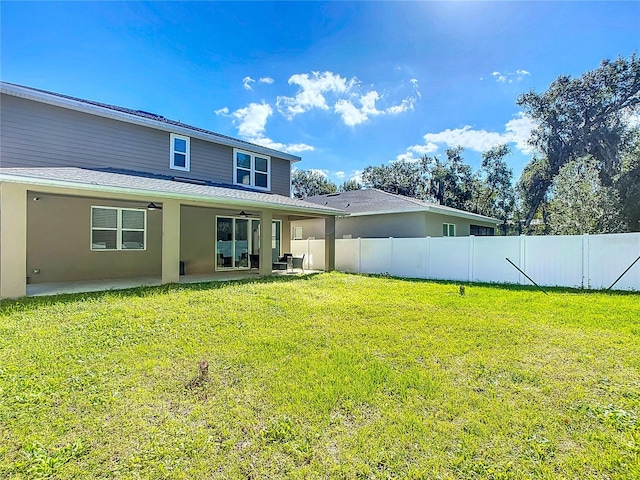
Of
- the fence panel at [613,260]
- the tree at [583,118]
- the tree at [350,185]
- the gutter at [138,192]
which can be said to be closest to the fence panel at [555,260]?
the fence panel at [613,260]

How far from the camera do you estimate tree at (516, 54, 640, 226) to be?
2186cm

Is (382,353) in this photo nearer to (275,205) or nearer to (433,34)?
(275,205)

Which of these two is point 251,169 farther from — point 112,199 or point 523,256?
point 523,256

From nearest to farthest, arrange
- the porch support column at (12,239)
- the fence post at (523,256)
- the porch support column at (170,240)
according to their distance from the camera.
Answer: the porch support column at (12,239) → the porch support column at (170,240) → the fence post at (523,256)

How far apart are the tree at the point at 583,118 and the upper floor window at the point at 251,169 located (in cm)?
2137

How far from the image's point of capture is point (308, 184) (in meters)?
41.2

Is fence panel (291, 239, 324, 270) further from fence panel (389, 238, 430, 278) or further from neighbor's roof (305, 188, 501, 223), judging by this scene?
fence panel (389, 238, 430, 278)

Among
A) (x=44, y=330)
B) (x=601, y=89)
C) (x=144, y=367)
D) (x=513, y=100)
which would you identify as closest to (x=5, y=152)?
(x=44, y=330)

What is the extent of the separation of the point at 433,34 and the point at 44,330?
1453cm

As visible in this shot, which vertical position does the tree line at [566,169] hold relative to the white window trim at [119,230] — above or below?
above

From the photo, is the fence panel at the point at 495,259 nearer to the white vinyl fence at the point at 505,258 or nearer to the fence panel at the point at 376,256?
the white vinyl fence at the point at 505,258

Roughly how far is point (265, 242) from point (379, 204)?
7.44 m

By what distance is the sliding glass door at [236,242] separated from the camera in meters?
13.0

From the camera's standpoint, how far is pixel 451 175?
101 feet
